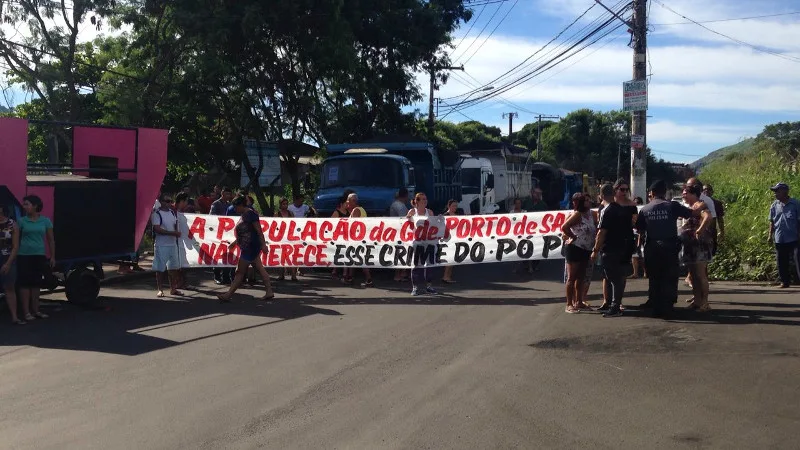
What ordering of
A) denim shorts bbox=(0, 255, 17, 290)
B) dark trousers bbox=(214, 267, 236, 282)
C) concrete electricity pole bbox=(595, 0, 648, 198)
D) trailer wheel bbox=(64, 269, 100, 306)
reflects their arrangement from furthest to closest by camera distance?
concrete electricity pole bbox=(595, 0, 648, 198) → dark trousers bbox=(214, 267, 236, 282) → trailer wheel bbox=(64, 269, 100, 306) → denim shorts bbox=(0, 255, 17, 290)

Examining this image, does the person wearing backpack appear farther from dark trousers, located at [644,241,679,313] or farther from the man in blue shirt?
the man in blue shirt

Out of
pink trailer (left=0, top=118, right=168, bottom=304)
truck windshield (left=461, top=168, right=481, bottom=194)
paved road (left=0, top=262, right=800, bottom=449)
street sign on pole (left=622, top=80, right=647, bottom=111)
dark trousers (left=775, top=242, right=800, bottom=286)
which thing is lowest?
paved road (left=0, top=262, right=800, bottom=449)

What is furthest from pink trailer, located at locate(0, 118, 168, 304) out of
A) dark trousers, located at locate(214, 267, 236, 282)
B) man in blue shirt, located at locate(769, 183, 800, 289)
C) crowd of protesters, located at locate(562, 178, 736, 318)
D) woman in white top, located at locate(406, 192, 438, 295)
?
man in blue shirt, located at locate(769, 183, 800, 289)

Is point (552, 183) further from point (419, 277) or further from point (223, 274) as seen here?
point (419, 277)

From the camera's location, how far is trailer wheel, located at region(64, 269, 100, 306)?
1221cm

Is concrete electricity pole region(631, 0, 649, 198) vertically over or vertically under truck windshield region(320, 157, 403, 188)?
over

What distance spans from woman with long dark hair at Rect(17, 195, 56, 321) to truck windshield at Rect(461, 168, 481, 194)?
16.2 meters

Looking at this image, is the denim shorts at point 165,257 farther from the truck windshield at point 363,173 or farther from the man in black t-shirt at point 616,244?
the man in black t-shirt at point 616,244

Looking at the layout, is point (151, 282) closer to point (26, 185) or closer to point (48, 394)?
point (26, 185)

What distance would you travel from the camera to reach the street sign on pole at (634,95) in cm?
1747

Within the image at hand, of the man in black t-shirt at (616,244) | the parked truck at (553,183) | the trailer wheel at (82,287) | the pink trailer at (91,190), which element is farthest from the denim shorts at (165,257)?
the parked truck at (553,183)

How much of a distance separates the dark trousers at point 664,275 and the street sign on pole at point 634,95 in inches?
308

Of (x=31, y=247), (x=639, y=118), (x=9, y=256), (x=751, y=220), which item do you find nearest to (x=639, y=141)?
(x=639, y=118)

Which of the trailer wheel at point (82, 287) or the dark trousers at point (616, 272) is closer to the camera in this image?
the dark trousers at point (616, 272)
